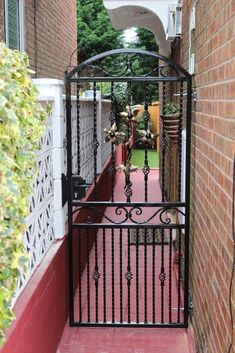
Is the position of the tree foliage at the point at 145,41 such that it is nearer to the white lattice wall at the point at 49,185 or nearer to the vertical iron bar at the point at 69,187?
the white lattice wall at the point at 49,185

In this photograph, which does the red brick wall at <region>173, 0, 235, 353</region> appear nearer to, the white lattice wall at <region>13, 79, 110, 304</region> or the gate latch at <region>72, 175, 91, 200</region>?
the gate latch at <region>72, 175, 91, 200</region>

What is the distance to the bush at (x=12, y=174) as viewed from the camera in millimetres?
1455

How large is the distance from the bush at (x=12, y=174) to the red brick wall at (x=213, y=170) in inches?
39.3

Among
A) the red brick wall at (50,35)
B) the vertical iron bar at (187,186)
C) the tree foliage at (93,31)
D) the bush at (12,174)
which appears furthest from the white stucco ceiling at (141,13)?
the tree foliage at (93,31)

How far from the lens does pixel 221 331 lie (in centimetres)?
271

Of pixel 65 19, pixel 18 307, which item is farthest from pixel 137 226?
pixel 65 19

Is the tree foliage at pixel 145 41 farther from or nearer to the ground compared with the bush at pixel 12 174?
farther from the ground

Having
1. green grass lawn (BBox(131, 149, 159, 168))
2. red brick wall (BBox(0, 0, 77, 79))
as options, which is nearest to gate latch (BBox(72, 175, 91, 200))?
red brick wall (BBox(0, 0, 77, 79))

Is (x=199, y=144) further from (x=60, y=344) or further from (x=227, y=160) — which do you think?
(x=60, y=344)

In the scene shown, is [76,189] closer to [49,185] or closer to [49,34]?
[49,185]

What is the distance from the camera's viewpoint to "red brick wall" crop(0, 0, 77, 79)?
23.2 ft

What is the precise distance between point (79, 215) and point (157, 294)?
42.9 inches

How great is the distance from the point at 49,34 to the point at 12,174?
743 centimetres

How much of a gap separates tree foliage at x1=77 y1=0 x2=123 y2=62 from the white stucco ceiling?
1571 cm
